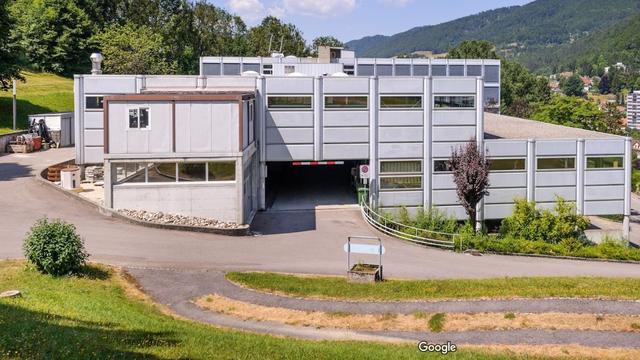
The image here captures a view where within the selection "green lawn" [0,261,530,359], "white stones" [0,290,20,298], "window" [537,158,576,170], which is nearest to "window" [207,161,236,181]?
"green lawn" [0,261,530,359]

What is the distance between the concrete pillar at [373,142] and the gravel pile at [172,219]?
33.4 feet

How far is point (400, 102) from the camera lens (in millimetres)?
36875

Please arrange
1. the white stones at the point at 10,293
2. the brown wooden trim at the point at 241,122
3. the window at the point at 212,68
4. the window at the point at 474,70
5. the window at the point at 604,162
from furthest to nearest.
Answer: the window at the point at 474,70
the window at the point at 212,68
the window at the point at 604,162
the brown wooden trim at the point at 241,122
the white stones at the point at 10,293

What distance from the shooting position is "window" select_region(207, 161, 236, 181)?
2950 cm

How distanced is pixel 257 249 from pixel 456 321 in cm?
1106

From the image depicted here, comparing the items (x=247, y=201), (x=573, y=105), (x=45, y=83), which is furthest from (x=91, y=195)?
(x=573, y=105)

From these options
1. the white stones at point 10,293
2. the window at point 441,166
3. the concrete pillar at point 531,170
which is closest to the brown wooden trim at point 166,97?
the window at point 441,166

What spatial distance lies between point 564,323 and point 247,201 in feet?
60.1

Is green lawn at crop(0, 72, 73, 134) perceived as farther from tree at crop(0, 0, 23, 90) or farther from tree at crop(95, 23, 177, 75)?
tree at crop(95, 23, 177, 75)

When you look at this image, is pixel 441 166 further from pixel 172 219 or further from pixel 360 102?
pixel 172 219

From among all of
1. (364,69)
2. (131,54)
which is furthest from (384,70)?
(131,54)

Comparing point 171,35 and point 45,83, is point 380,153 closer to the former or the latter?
point 45,83

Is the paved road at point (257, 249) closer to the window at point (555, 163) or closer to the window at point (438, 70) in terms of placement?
the window at point (555, 163)

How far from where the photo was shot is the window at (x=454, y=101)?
3697 centimetres
